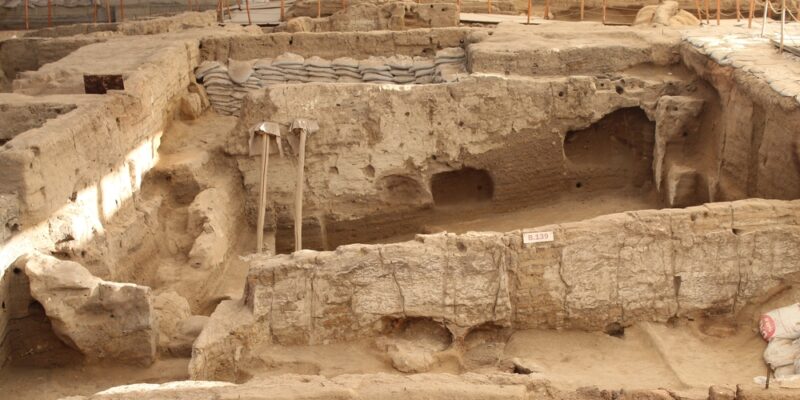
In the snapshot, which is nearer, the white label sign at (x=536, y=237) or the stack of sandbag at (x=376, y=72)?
the white label sign at (x=536, y=237)

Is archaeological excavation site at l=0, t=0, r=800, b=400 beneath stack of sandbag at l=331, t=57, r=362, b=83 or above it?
beneath

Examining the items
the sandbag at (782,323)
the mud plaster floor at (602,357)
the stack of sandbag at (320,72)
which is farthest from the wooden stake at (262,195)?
the sandbag at (782,323)

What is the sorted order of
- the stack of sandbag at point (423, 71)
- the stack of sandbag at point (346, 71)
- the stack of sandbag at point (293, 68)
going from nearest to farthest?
1. the stack of sandbag at point (423, 71)
2. the stack of sandbag at point (346, 71)
3. the stack of sandbag at point (293, 68)

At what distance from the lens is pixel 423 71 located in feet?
39.1

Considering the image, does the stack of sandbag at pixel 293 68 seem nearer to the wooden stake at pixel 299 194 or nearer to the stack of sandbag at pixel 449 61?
the stack of sandbag at pixel 449 61

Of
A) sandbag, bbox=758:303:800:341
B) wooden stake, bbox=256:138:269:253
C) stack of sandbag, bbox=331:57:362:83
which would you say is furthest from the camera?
stack of sandbag, bbox=331:57:362:83

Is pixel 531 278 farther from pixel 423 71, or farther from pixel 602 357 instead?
pixel 423 71

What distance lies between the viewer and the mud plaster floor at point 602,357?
22.8 feet

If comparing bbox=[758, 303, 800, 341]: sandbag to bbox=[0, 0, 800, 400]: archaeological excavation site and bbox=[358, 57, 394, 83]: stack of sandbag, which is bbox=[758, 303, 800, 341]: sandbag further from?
bbox=[358, 57, 394, 83]: stack of sandbag

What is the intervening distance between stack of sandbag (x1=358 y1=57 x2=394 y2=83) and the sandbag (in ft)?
19.0

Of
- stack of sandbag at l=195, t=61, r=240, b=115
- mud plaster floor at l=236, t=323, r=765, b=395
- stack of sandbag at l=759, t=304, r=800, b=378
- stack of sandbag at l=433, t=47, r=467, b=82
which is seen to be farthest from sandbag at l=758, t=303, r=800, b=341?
stack of sandbag at l=195, t=61, r=240, b=115

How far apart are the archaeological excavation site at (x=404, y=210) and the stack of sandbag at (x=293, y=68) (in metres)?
0.05

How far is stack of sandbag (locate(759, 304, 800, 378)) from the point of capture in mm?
6828

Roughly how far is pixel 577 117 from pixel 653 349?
381 cm
